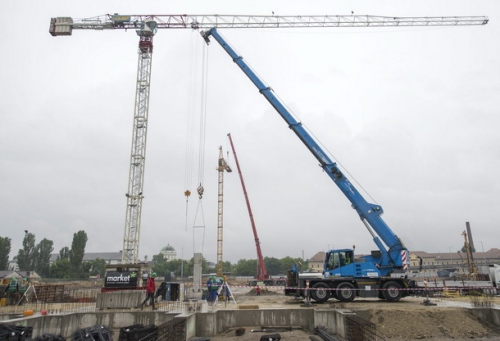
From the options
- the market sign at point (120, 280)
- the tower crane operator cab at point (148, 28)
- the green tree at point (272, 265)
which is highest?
the tower crane operator cab at point (148, 28)

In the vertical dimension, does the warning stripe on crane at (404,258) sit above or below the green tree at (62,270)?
above

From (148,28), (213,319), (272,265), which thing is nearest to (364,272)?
(213,319)

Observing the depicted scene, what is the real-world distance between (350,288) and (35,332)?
15.2 m

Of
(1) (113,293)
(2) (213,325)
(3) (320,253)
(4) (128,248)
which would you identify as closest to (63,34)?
(4) (128,248)

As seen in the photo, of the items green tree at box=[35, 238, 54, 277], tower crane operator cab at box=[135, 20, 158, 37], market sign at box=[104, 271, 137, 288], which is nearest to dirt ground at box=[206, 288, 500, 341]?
market sign at box=[104, 271, 137, 288]

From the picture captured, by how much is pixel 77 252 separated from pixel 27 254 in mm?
21173

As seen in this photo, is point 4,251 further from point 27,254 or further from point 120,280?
point 120,280

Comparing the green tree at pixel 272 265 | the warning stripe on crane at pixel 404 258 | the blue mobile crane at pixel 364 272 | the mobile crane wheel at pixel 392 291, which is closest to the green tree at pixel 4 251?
the blue mobile crane at pixel 364 272

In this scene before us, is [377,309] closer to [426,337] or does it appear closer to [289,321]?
[426,337]

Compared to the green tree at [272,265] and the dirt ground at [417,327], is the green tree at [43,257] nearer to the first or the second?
the green tree at [272,265]

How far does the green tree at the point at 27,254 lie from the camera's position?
9006 centimetres

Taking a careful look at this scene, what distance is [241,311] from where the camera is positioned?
15.5 m

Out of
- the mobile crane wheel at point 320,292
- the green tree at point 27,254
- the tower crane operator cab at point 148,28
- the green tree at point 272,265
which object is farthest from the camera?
the green tree at point 272,265

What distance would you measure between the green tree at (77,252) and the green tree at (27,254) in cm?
1877
